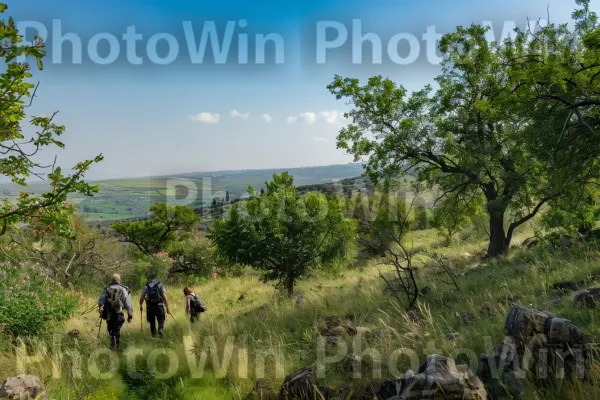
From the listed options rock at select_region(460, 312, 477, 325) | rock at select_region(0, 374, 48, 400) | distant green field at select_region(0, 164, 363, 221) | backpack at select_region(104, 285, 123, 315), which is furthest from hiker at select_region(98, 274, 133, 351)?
rock at select_region(460, 312, 477, 325)

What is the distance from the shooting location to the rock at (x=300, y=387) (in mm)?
4414

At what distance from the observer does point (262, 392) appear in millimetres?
Answer: 4836

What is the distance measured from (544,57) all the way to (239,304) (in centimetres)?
1222

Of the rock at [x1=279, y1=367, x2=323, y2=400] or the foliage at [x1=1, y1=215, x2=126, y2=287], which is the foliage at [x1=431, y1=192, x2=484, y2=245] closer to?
the rock at [x1=279, y1=367, x2=323, y2=400]

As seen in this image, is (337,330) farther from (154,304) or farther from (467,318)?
(154,304)

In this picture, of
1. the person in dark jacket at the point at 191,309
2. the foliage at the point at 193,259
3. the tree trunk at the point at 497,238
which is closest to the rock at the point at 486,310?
the person in dark jacket at the point at 191,309

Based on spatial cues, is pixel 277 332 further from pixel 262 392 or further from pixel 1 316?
pixel 1 316

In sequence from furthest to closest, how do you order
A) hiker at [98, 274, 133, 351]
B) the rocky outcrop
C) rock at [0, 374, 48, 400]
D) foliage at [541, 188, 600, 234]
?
1. foliage at [541, 188, 600, 234]
2. hiker at [98, 274, 133, 351]
3. rock at [0, 374, 48, 400]
4. the rocky outcrop

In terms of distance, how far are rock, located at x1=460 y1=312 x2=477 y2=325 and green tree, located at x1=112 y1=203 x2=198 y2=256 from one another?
3046cm

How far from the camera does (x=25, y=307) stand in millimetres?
8398

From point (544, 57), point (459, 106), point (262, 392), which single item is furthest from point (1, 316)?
point (459, 106)

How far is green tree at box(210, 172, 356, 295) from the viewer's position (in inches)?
581

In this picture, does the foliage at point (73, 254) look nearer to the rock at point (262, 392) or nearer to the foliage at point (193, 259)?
the foliage at point (193, 259)

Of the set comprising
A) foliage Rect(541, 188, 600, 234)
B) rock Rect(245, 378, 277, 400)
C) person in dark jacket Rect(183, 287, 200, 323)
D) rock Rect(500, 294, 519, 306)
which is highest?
foliage Rect(541, 188, 600, 234)
